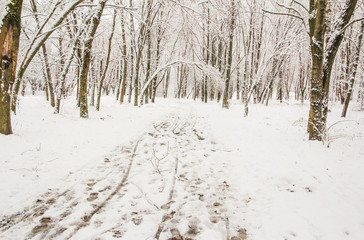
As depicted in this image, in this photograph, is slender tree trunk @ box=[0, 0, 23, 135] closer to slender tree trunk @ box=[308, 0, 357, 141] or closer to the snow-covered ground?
the snow-covered ground

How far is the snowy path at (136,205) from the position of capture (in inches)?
88.8

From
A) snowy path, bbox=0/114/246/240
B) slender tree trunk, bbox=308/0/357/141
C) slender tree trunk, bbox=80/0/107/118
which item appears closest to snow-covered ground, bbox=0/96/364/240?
snowy path, bbox=0/114/246/240

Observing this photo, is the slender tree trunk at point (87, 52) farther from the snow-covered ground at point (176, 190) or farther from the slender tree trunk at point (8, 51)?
the slender tree trunk at point (8, 51)

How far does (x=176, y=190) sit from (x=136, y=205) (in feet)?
2.43

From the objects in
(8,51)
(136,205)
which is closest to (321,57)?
(136,205)

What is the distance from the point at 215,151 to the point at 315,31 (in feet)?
15.0

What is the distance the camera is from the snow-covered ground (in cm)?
236

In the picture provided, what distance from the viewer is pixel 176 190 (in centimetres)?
327

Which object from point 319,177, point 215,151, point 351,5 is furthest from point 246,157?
point 351,5

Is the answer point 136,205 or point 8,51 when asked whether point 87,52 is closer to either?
point 8,51

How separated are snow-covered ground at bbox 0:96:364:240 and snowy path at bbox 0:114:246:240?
0.5 inches

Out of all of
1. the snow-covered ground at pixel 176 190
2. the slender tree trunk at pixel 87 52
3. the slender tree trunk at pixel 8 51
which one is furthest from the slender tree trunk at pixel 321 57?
the slender tree trunk at pixel 87 52

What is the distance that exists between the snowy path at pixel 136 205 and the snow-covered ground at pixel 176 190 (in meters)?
0.01

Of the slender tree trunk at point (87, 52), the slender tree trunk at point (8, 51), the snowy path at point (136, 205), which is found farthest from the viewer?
the slender tree trunk at point (87, 52)
